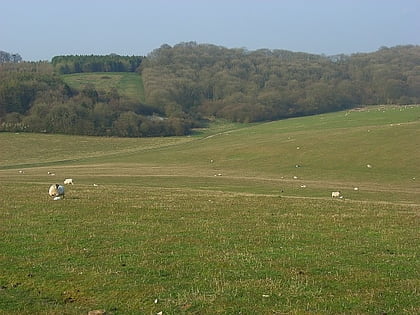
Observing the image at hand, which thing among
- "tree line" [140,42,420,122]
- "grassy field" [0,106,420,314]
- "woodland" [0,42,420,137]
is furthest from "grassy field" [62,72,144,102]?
"grassy field" [0,106,420,314]

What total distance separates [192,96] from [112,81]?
109 ft

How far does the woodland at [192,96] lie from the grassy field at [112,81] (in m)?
4.44

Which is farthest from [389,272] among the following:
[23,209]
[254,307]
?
[23,209]

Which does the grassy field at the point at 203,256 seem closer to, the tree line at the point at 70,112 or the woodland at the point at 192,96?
the tree line at the point at 70,112

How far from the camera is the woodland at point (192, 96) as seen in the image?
11650 centimetres

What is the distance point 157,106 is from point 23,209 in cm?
12368

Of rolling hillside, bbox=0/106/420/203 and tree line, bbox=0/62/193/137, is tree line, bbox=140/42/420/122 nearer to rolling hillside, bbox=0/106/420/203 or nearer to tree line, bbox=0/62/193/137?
tree line, bbox=0/62/193/137

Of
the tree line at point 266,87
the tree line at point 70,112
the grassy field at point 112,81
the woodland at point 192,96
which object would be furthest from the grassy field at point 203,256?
the grassy field at point 112,81

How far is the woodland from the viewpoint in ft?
382

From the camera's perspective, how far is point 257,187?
4456 centimetres

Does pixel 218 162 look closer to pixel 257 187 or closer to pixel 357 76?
pixel 257 187

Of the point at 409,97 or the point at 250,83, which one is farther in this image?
the point at 250,83

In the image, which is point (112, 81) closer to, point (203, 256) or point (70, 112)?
point (70, 112)

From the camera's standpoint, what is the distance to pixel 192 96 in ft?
528
